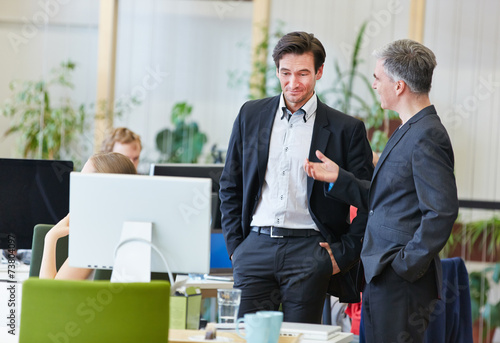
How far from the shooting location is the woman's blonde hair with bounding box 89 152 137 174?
103 inches

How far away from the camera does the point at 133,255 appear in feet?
6.53

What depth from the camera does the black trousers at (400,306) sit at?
2.29 metres

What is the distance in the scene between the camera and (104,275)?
2.41m

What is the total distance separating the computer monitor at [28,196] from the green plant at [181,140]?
319 cm

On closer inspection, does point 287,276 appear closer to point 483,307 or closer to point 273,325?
point 273,325

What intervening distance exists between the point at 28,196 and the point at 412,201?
1637 millimetres

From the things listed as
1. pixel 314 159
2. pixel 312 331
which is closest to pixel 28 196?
pixel 314 159

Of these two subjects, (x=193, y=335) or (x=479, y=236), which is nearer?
(x=193, y=335)

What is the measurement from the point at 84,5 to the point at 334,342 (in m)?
5.11

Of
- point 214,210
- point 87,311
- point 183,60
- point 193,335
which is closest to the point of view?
point 87,311

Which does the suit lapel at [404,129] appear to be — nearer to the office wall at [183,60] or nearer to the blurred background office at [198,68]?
the blurred background office at [198,68]

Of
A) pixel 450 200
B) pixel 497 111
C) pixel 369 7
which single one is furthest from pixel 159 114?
pixel 450 200

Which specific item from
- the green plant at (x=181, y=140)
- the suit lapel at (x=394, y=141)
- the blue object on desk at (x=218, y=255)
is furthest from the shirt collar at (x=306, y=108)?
the green plant at (x=181, y=140)

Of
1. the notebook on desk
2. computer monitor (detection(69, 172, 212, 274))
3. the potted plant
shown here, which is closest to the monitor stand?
computer monitor (detection(69, 172, 212, 274))
